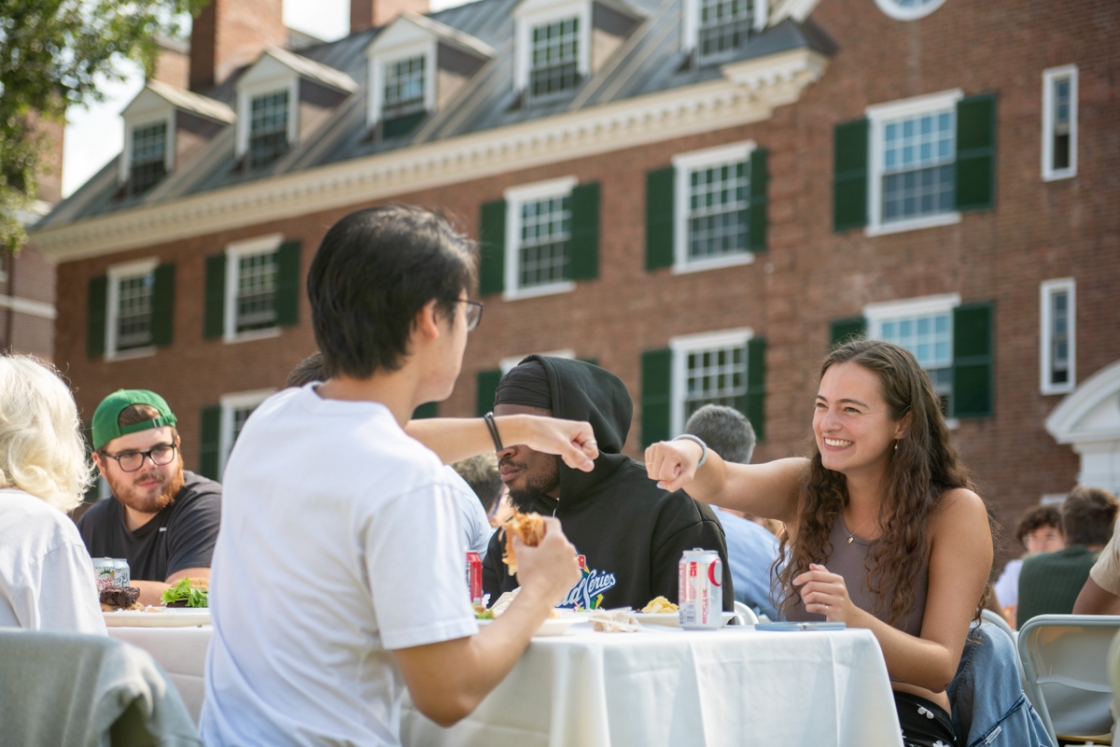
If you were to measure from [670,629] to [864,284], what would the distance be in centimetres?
1685

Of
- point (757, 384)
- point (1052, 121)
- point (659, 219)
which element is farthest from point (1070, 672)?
point (659, 219)

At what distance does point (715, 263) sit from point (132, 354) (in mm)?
13115

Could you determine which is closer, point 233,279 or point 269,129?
point 233,279

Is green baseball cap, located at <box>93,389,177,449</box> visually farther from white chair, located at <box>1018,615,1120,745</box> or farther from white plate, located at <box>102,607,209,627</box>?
white chair, located at <box>1018,615,1120,745</box>

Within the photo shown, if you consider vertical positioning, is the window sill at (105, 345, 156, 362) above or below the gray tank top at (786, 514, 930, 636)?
above

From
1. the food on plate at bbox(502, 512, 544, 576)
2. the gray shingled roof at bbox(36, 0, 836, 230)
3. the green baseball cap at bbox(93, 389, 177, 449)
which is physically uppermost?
the gray shingled roof at bbox(36, 0, 836, 230)

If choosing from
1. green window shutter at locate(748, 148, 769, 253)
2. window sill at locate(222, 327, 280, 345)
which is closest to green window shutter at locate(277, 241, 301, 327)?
window sill at locate(222, 327, 280, 345)

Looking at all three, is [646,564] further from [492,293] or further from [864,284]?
[492,293]

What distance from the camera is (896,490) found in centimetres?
393

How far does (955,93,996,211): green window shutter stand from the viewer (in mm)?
18688

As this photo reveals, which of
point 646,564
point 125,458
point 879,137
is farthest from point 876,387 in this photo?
point 879,137

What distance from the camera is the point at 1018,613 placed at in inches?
303

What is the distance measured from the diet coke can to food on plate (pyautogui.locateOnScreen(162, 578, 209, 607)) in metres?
1.68

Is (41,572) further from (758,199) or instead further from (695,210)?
(695,210)
